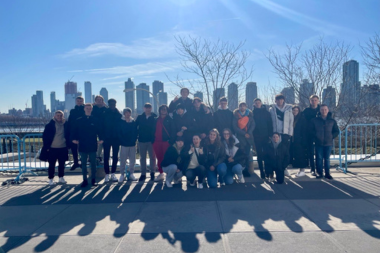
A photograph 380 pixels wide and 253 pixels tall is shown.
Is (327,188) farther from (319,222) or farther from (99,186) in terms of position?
(99,186)

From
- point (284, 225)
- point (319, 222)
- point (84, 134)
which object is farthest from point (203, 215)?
point (84, 134)

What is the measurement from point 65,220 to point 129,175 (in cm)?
296

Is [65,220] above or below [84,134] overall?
below

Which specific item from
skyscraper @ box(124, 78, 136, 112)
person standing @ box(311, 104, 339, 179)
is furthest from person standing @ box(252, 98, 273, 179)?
skyscraper @ box(124, 78, 136, 112)

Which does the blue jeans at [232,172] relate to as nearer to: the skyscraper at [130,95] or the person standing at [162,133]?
the person standing at [162,133]

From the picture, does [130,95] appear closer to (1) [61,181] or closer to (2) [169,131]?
(1) [61,181]

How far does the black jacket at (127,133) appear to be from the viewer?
24.4 feet

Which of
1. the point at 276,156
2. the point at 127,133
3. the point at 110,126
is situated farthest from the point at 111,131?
the point at 276,156

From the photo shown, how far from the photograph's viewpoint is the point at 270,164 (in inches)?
289

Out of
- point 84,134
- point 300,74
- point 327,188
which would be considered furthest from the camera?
point 300,74

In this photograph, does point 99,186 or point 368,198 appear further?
point 99,186

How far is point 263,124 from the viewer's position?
25.0ft

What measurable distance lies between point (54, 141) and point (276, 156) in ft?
17.7

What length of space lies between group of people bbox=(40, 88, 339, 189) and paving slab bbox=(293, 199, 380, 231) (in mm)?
1662
